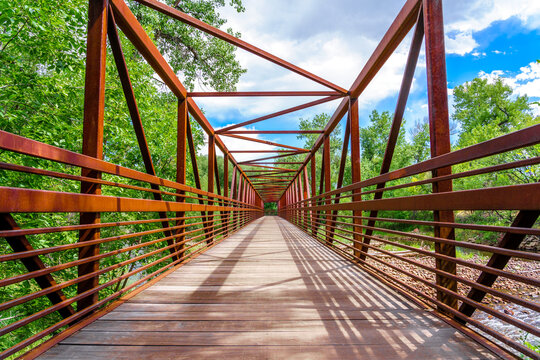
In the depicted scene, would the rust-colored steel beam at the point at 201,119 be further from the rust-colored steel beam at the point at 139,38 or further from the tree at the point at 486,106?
the tree at the point at 486,106

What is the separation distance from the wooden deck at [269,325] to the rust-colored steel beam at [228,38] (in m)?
3.14

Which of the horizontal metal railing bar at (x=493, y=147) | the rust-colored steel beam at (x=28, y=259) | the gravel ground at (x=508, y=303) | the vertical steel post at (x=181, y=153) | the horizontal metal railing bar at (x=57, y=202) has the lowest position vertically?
the gravel ground at (x=508, y=303)

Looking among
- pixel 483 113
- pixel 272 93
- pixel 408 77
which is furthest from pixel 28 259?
pixel 483 113

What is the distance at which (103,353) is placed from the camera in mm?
1439

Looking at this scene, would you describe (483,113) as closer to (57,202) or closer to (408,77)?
(408,77)

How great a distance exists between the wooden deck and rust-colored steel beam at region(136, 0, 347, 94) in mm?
3143

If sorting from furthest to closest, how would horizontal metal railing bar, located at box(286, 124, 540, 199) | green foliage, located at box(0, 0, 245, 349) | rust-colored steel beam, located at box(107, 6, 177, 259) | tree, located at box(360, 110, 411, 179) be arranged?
tree, located at box(360, 110, 411, 179)
green foliage, located at box(0, 0, 245, 349)
rust-colored steel beam, located at box(107, 6, 177, 259)
horizontal metal railing bar, located at box(286, 124, 540, 199)

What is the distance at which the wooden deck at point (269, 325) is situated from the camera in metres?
1.44

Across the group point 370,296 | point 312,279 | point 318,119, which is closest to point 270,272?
point 312,279

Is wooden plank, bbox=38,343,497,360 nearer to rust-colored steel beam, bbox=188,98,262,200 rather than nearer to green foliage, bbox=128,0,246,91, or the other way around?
rust-colored steel beam, bbox=188,98,262,200

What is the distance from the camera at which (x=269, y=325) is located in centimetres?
174

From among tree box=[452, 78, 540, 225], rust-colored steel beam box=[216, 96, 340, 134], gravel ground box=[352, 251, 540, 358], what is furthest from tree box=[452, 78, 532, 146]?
rust-colored steel beam box=[216, 96, 340, 134]

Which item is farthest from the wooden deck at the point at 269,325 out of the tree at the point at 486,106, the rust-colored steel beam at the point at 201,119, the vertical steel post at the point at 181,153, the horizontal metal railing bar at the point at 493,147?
the tree at the point at 486,106

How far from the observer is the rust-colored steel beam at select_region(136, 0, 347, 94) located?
3.17m
